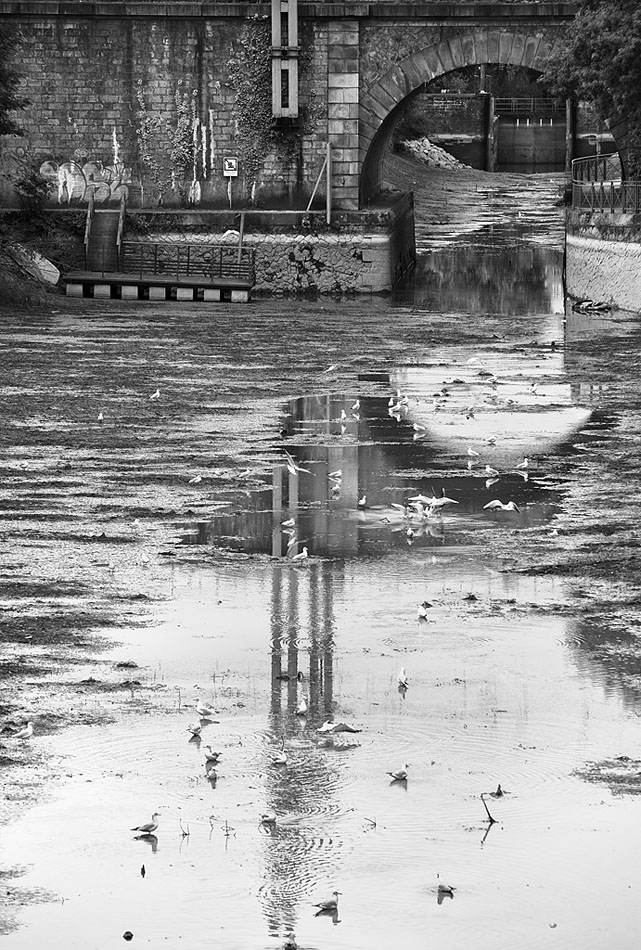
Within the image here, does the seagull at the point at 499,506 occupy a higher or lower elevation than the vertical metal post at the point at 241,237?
lower

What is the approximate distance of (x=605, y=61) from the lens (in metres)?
29.5

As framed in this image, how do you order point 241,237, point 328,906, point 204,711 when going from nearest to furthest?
point 328,906, point 204,711, point 241,237

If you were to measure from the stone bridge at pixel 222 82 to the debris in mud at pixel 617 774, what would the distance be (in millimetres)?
28920

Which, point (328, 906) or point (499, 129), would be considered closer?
point (328, 906)

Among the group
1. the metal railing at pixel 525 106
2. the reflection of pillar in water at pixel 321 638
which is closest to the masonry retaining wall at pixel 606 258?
the reflection of pillar in water at pixel 321 638

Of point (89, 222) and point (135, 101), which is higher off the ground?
point (135, 101)

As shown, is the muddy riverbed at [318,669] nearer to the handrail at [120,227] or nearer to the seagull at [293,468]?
the seagull at [293,468]

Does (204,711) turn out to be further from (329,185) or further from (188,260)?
(329,185)

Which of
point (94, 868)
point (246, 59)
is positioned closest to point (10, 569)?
point (94, 868)

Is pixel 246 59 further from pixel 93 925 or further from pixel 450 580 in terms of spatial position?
pixel 93 925

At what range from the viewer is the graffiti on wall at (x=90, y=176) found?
36031 mm

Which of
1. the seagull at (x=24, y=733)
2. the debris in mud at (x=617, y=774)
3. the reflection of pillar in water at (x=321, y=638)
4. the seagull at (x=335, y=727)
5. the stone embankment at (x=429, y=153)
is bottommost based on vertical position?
the debris in mud at (x=617, y=774)

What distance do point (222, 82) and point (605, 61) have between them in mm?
9221

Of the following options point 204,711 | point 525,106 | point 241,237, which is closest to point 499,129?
point 525,106
